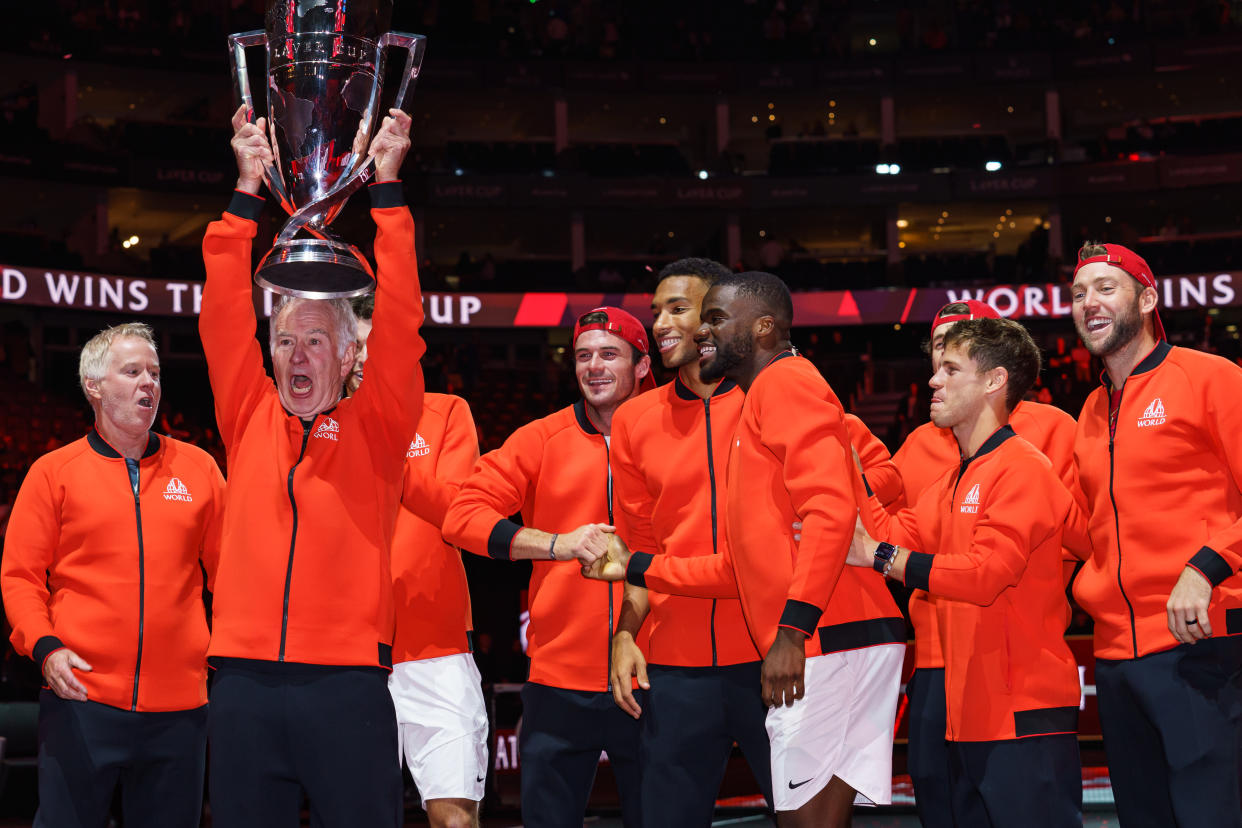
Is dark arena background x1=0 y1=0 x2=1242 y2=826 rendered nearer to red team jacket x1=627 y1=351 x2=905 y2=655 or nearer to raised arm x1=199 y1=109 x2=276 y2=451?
Result: red team jacket x1=627 y1=351 x2=905 y2=655

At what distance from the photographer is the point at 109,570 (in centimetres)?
441

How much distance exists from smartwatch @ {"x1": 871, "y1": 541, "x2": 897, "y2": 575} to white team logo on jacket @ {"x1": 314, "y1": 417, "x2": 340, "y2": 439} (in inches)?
63.3

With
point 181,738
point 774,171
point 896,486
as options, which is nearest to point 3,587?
point 181,738

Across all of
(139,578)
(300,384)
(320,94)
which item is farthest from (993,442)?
(139,578)

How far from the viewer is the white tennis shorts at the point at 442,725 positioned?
4.52 m

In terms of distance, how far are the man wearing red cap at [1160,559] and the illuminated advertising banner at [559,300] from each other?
17.3m

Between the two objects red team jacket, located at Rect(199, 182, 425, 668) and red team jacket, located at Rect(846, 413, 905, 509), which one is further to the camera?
red team jacket, located at Rect(846, 413, 905, 509)

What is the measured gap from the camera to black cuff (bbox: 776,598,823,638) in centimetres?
340

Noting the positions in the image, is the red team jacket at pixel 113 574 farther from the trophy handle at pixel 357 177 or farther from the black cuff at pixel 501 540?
the trophy handle at pixel 357 177

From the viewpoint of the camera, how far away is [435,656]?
4621 millimetres

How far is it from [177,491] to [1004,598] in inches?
112

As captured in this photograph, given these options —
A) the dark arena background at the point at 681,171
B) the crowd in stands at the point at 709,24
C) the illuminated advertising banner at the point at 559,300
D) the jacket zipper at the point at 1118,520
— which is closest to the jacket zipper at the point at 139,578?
the jacket zipper at the point at 1118,520

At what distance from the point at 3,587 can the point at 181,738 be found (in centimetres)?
82

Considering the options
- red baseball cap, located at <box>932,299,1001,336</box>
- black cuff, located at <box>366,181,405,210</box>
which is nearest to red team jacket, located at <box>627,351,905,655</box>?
black cuff, located at <box>366,181,405,210</box>
